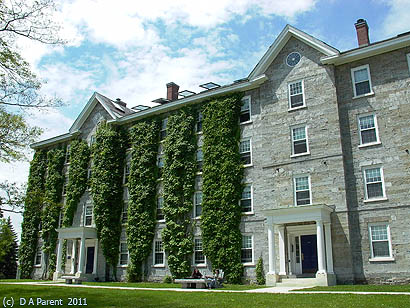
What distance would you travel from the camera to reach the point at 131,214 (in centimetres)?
3109

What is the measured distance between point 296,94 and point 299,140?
297cm

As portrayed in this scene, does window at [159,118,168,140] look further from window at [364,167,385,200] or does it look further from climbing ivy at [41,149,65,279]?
window at [364,167,385,200]

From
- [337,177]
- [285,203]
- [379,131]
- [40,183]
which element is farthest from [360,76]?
[40,183]

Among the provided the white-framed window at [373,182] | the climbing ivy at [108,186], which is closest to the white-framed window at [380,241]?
the white-framed window at [373,182]

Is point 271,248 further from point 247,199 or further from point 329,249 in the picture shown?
point 247,199

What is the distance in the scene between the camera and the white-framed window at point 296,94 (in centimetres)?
2554

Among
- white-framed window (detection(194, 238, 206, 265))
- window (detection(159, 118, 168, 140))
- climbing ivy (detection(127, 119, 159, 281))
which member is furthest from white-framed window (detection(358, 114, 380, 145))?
climbing ivy (detection(127, 119, 159, 281))

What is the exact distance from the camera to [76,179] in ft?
117

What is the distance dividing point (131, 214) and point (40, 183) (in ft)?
42.4

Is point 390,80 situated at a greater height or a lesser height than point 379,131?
greater

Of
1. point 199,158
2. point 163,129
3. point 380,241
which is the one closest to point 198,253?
point 199,158

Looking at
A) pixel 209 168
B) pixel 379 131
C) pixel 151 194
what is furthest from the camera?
pixel 151 194

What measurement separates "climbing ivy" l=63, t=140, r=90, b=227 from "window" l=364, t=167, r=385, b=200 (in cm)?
2276

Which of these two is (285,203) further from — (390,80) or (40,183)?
(40,183)
